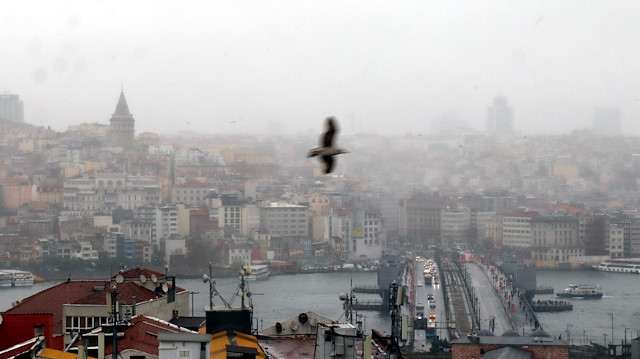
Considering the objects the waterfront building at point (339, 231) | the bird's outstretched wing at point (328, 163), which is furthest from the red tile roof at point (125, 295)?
the waterfront building at point (339, 231)

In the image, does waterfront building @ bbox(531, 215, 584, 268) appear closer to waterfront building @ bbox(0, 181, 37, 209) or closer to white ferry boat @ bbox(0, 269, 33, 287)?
white ferry boat @ bbox(0, 269, 33, 287)

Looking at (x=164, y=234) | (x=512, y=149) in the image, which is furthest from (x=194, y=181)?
(x=512, y=149)

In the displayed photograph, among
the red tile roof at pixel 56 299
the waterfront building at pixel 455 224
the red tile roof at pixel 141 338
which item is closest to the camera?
the red tile roof at pixel 141 338

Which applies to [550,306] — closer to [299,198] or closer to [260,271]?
[260,271]

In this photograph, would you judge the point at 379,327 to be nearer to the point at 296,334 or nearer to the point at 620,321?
the point at 620,321

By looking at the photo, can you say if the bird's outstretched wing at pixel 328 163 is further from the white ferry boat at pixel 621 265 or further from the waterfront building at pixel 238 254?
the white ferry boat at pixel 621 265

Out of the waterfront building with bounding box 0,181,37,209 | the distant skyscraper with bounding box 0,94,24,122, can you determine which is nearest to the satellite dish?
the waterfront building with bounding box 0,181,37,209
